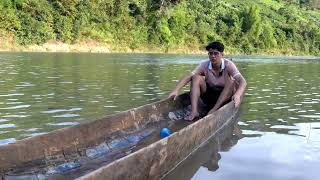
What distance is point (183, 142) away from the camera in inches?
237

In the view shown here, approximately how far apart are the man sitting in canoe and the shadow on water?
902mm

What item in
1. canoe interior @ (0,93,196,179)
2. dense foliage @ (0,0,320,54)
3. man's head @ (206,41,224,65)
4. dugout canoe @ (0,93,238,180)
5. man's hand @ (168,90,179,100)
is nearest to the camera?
dugout canoe @ (0,93,238,180)

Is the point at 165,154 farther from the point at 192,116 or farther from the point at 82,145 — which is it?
the point at 192,116

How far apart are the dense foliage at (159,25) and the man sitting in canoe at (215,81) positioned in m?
32.3

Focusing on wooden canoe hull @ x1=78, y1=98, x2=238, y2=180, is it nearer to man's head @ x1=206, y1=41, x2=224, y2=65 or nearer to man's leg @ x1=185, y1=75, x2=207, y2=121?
man's leg @ x1=185, y1=75, x2=207, y2=121

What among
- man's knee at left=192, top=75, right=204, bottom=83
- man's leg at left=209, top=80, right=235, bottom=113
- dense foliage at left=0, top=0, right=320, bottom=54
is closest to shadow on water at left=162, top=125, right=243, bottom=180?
man's leg at left=209, top=80, right=235, bottom=113

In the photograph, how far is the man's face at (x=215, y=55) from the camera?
8.28 metres

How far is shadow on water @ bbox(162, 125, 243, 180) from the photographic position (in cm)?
580

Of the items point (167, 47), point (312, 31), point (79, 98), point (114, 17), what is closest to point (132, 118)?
point (79, 98)

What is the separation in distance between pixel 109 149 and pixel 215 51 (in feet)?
9.55

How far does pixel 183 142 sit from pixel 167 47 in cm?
4789

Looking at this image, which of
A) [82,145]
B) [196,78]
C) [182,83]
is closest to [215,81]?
[196,78]

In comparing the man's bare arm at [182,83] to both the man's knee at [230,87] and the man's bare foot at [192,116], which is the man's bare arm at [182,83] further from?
the man's knee at [230,87]

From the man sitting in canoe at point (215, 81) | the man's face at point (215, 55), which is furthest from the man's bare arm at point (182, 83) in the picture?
the man's face at point (215, 55)
